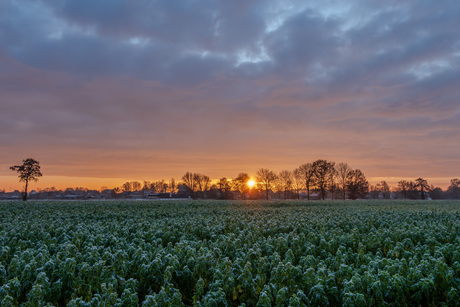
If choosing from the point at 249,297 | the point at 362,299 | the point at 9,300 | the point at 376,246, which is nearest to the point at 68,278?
the point at 9,300

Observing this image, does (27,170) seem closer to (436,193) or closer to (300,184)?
(300,184)

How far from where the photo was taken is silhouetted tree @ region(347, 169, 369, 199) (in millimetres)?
120250

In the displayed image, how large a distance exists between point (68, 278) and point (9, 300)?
2.06 metres

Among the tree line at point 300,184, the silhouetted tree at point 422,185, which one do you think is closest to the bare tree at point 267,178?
the tree line at point 300,184

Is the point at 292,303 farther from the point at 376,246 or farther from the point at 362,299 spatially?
the point at 376,246

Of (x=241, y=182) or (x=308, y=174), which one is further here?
(x=241, y=182)

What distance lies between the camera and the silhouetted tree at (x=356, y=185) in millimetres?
120250

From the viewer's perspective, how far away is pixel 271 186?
141m

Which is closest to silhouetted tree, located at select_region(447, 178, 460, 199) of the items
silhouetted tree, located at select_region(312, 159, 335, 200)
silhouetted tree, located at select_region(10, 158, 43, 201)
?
silhouetted tree, located at select_region(312, 159, 335, 200)

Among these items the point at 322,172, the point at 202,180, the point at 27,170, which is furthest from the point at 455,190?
the point at 27,170

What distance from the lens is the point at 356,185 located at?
121062mm

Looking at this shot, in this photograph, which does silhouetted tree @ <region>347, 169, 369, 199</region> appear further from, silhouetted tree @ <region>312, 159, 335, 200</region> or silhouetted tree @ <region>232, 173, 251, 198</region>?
silhouetted tree @ <region>232, 173, 251, 198</region>

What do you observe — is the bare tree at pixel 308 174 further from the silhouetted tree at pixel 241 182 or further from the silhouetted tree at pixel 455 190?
the silhouetted tree at pixel 455 190

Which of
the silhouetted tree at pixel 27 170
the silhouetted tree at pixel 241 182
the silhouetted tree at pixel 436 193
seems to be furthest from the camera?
the silhouetted tree at pixel 436 193
